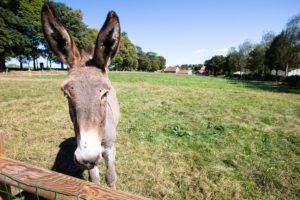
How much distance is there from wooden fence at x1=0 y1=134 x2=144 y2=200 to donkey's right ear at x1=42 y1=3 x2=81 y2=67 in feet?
4.12

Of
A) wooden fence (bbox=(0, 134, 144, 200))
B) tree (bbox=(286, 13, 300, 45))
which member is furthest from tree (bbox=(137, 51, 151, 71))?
wooden fence (bbox=(0, 134, 144, 200))

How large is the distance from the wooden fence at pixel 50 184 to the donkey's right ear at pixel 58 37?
1.26 metres

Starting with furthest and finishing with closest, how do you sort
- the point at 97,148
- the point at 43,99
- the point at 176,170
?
the point at 43,99
the point at 176,170
the point at 97,148

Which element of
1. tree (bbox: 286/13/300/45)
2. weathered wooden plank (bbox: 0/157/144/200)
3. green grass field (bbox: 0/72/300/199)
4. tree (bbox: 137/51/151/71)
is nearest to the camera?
weathered wooden plank (bbox: 0/157/144/200)

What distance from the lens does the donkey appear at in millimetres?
2035

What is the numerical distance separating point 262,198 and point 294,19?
38.5 metres

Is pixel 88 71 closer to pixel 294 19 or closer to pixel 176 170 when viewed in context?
pixel 176 170

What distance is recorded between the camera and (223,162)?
5332 mm

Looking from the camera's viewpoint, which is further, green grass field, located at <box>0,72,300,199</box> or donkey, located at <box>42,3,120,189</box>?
green grass field, located at <box>0,72,300,199</box>

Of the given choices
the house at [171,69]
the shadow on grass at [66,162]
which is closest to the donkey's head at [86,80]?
the shadow on grass at [66,162]

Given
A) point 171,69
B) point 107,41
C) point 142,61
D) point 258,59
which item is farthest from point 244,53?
point 171,69

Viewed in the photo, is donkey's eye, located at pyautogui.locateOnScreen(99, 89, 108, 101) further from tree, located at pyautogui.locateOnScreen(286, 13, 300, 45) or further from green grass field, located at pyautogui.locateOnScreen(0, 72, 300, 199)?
tree, located at pyautogui.locateOnScreen(286, 13, 300, 45)

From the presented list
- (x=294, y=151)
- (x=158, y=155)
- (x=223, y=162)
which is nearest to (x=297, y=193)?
(x=223, y=162)

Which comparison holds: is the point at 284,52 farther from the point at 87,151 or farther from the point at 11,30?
the point at 11,30
